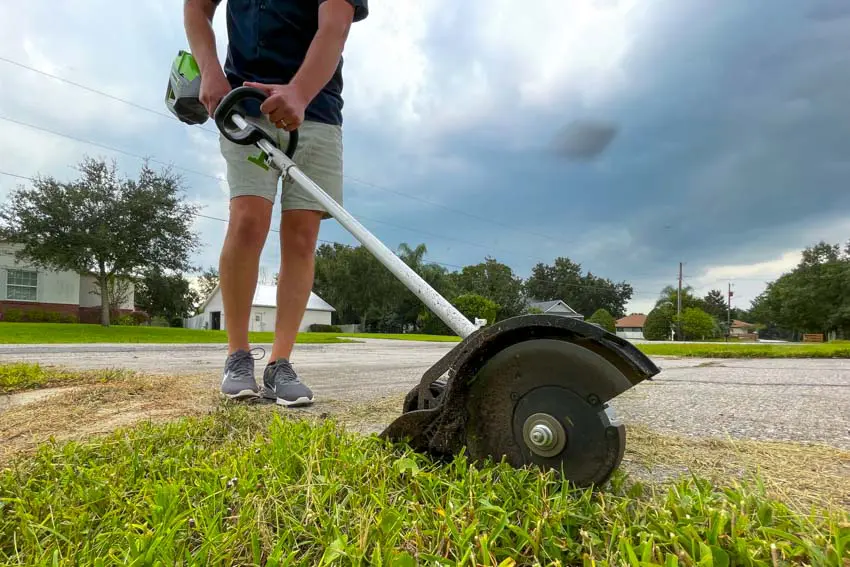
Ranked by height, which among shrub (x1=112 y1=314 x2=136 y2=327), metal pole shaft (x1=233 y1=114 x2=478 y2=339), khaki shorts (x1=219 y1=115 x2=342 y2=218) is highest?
khaki shorts (x1=219 y1=115 x2=342 y2=218)

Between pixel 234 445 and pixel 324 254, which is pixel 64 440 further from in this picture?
pixel 324 254

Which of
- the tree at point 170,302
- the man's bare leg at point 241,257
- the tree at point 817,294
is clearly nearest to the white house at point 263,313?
the tree at point 170,302

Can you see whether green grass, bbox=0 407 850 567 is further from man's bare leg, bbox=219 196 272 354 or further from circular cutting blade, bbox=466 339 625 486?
man's bare leg, bbox=219 196 272 354

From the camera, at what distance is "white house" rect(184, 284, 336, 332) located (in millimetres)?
43134

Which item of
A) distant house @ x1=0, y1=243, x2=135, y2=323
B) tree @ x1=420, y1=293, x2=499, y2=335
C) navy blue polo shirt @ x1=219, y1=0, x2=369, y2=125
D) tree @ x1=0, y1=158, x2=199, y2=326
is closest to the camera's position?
navy blue polo shirt @ x1=219, y1=0, x2=369, y2=125

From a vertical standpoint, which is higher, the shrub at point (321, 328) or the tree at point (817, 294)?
the tree at point (817, 294)

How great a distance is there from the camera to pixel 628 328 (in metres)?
85.9

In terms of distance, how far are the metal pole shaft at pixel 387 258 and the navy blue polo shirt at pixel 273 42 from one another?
1.50 ft

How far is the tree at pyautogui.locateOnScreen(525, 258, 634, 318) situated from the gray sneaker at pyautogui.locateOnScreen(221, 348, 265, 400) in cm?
6413

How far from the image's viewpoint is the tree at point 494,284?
53594 mm

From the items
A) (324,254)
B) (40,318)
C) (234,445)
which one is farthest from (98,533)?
(324,254)

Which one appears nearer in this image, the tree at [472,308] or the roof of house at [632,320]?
the tree at [472,308]

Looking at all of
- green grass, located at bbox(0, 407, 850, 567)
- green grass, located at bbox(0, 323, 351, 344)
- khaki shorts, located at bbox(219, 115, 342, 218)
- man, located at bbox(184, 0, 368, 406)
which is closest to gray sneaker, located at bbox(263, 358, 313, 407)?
man, located at bbox(184, 0, 368, 406)

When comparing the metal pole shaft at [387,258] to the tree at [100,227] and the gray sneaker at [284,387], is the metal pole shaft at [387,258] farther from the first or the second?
the tree at [100,227]
